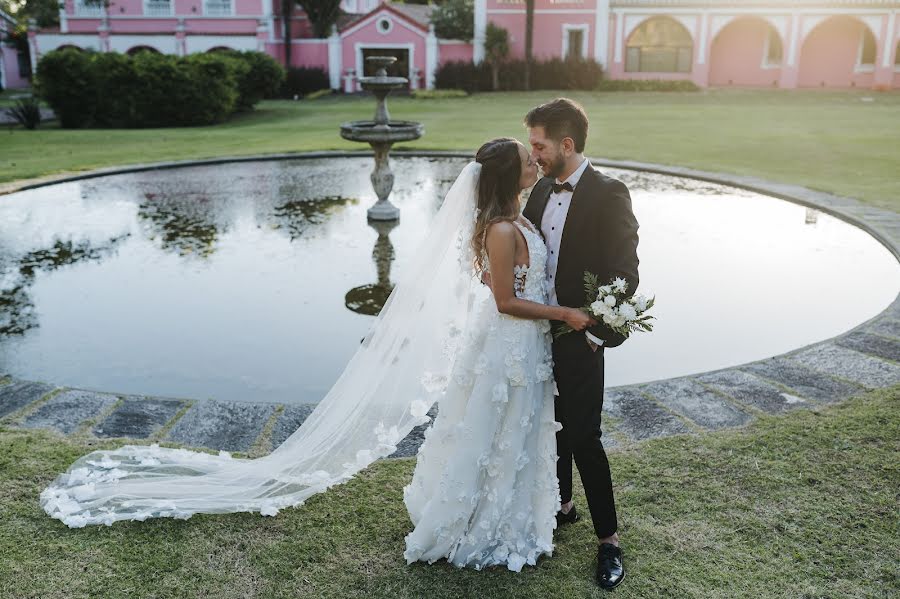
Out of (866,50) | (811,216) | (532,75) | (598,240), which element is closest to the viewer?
(598,240)

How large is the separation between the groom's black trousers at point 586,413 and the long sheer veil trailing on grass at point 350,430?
22.3 inches

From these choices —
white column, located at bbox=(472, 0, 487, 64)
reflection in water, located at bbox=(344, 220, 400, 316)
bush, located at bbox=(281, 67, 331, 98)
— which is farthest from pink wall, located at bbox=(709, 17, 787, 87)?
reflection in water, located at bbox=(344, 220, 400, 316)

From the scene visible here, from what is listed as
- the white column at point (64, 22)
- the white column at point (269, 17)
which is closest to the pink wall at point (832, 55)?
the white column at point (269, 17)

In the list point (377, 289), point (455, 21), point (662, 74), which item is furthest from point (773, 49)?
point (377, 289)

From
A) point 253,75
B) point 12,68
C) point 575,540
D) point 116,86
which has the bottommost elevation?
point 575,540

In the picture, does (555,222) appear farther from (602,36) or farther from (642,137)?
(602,36)

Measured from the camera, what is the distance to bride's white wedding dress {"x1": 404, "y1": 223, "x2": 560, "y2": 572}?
3.52 meters

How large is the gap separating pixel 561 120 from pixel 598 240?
21.2 inches

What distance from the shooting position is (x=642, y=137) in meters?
19.3

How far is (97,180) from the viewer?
14133 millimetres

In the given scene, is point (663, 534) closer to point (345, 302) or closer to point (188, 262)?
point (345, 302)

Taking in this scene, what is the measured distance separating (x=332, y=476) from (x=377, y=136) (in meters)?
6.95

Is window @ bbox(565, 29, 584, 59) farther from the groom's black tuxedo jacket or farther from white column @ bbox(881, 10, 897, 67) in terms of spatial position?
the groom's black tuxedo jacket

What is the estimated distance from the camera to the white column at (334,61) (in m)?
39.8
